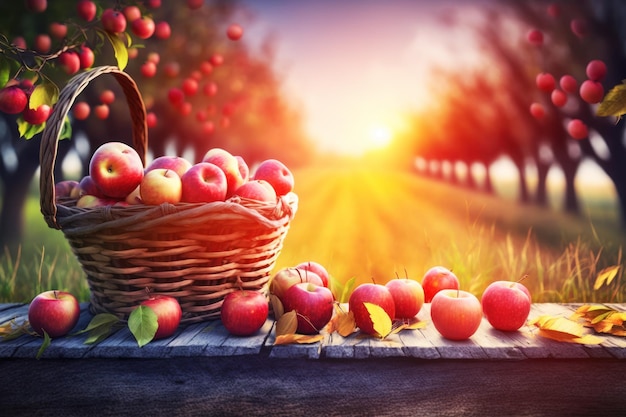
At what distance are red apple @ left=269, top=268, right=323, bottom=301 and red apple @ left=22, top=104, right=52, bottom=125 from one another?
1.61 metres

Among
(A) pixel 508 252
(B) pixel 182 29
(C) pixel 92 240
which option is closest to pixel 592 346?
(C) pixel 92 240

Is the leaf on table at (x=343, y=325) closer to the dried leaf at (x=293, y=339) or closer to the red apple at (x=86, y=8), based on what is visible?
the dried leaf at (x=293, y=339)

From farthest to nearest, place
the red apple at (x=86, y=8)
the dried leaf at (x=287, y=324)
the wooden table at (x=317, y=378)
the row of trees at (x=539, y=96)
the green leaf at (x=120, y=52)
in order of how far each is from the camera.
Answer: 1. the row of trees at (x=539, y=96)
2. the red apple at (x=86, y=8)
3. the green leaf at (x=120, y=52)
4. the dried leaf at (x=287, y=324)
5. the wooden table at (x=317, y=378)

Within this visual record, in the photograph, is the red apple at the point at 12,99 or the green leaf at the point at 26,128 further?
the green leaf at the point at 26,128

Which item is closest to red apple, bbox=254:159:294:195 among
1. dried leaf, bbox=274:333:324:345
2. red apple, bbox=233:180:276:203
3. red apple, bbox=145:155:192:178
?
red apple, bbox=233:180:276:203

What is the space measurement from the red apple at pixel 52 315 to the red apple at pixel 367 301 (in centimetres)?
131

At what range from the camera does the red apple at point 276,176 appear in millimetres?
3098

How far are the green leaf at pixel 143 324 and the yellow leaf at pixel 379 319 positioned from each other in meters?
0.91

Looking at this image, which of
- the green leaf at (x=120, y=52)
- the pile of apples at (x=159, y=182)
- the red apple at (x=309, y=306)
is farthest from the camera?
the green leaf at (x=120, y=52)

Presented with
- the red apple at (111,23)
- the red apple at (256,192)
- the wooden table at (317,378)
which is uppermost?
the red apple at (111,23)

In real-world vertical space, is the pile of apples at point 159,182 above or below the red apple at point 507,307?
above

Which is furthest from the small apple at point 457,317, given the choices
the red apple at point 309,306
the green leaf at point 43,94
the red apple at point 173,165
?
the green leaf at point 43,94

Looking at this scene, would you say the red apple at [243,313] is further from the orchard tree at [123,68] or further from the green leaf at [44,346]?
the orchard tree at [123,68]

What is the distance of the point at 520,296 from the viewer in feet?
8.08
